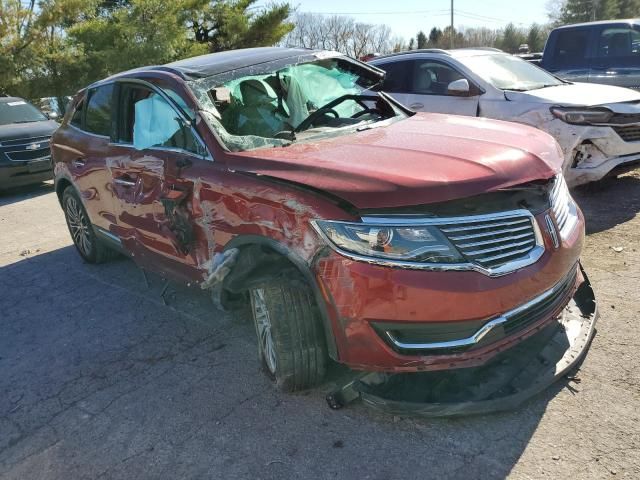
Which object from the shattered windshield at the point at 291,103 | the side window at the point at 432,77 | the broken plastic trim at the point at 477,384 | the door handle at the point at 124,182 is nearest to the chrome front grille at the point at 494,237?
the broken plastic trim at the point at 477,384

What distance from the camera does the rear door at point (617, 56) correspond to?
8383 millimetres

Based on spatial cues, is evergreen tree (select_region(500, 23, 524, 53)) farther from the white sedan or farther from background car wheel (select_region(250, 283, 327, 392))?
background car wheel (select_region(250, 283, 327, 392))

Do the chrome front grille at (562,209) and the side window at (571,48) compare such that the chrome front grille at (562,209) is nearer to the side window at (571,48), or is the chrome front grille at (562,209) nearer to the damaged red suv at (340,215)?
the damaged red suv at (340,215)

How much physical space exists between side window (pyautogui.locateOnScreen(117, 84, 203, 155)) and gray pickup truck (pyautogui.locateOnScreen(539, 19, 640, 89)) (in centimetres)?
716

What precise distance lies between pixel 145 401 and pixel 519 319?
212 cm

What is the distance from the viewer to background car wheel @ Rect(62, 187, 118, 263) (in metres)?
5.46

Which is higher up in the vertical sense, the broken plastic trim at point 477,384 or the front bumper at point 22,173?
the broken plastic trim at point 477,384

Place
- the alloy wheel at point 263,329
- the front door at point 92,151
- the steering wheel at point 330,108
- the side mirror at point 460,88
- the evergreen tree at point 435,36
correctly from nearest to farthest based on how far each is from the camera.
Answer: the alloy wheel at point 263,329 → the steering wheel at point 330,108 → the front door at point 92,151 → the side mirror at point 460,88 → the evergreen tree at point 435,36

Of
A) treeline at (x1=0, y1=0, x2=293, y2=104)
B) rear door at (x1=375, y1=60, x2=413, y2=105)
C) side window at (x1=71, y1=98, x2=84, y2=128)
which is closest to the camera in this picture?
side window at (x1=71, y1=98, x2=84, y2=128)

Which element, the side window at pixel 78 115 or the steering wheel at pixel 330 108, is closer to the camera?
the steering wheel at pixel 330 108

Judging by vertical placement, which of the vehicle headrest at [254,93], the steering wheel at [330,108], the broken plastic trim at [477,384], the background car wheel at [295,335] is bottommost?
the broken plastic trim at [477,384]

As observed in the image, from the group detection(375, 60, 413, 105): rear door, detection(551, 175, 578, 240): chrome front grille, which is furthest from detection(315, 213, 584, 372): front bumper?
detection(375, 60, 413, 105): rear door

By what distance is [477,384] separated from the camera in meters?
2.78

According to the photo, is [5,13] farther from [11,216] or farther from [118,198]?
[118,198]
